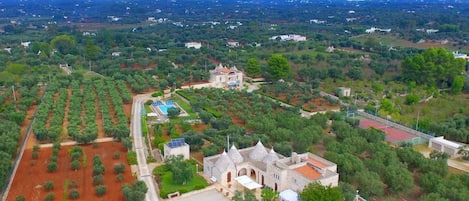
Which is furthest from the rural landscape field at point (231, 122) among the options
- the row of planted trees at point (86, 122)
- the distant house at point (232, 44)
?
the distant house at point (232, 44)

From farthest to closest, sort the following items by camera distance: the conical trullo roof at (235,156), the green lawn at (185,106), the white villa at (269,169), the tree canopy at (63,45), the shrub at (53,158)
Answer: the tree canopy at (63,45) < the green lawn at (185,106) < the shrub at (53,158) < the conical trullo roof at (235,156) < the white villa at (269,169)

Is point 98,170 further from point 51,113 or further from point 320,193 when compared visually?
point 51,113

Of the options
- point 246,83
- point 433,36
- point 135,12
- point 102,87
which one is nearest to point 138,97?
point 102,87

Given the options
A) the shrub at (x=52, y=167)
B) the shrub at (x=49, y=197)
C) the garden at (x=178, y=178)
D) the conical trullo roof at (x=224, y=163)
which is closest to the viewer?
the shrub at (x=49, y=197)

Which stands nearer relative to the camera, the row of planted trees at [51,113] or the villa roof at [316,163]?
the villa roof at [316,163]

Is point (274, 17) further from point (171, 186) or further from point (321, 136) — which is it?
point (171, 186)

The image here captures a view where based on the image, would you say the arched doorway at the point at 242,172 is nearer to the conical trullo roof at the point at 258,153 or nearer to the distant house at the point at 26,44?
the conical trullo roof at the point at 258,153

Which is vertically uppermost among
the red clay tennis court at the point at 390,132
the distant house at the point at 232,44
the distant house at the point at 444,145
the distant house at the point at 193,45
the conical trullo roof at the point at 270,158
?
the conical trullo roof at the point at 270,158
